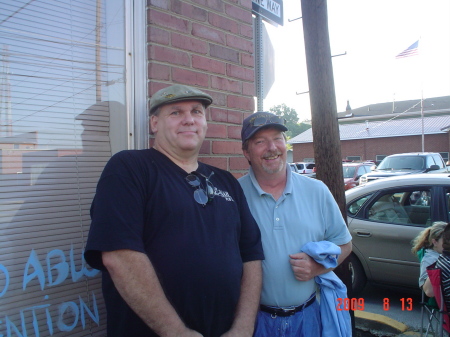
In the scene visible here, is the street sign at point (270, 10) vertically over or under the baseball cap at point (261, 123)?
over

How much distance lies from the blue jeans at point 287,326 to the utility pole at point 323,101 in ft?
5.10

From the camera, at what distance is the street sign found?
10.3 ft

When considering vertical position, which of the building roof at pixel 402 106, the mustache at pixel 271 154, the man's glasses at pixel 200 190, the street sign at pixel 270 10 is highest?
the building roof at pixel 402 106

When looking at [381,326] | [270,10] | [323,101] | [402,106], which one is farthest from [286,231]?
[402,106]

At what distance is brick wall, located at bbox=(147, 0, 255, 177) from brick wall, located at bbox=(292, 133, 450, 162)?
101ft

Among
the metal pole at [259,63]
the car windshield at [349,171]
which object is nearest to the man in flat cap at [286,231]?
the metal pole at [259,63]

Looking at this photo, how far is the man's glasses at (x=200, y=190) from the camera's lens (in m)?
1.70

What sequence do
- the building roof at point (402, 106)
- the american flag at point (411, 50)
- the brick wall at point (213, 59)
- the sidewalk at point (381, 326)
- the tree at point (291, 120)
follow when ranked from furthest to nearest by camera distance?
1. the tree at point (291, 120)
2. the building roof at point (402, 106)
3. the american flag at point (411, 50)
4. the sidewalk at point (381, 326)
5. the brick wall at point (213, 59)

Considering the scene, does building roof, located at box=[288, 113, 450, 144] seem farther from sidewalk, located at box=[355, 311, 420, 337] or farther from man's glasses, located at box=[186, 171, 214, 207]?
man's glasses, located at box=[186, 171, 214, 207]

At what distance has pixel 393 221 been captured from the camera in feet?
16.4

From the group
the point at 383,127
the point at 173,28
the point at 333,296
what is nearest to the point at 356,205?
the point at 333,296

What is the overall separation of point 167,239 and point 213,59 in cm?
143

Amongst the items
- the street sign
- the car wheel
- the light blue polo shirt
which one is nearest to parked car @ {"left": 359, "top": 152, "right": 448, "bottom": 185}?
the car wheel

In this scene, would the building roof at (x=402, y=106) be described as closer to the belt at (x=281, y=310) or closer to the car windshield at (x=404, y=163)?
the car windshield at (x=404, y=163)
